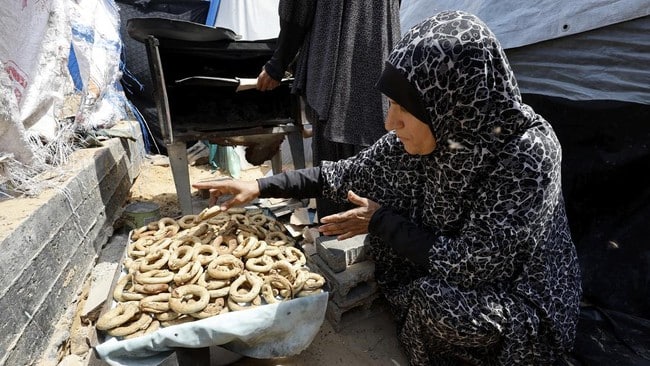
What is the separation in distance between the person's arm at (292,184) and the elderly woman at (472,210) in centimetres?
9

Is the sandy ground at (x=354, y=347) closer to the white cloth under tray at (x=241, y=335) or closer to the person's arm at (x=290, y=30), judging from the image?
the white cloth under tray at (x=241, y=335)

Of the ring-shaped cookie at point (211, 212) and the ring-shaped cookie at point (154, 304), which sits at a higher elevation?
the ring-shaped cookie at point (211, 212)

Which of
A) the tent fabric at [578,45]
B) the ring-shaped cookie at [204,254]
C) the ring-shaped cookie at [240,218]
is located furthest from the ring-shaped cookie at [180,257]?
the tent fabric at [578,45]

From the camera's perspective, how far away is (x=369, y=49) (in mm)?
2467

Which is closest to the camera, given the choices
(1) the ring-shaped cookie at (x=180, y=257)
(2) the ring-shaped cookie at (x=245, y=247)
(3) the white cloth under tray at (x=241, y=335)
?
(3) the white cloth under tray at (x=241, y=335)

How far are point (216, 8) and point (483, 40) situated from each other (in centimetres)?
613

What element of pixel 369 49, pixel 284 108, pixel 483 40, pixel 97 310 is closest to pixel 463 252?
pixel 483 40

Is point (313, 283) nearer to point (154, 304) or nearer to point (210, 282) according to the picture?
point (210, 282)

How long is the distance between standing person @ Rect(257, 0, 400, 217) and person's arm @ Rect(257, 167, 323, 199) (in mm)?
548

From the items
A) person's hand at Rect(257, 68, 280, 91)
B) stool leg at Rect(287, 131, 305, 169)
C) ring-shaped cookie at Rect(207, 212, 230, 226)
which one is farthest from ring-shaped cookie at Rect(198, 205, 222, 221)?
stool leg at Rect(287, 131, 305, 169)

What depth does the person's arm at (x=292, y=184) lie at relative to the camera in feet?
6.47

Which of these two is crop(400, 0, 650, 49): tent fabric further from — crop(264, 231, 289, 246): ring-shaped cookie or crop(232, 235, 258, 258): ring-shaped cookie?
crop(232, 235, 258, 258): ring-shaped cookie

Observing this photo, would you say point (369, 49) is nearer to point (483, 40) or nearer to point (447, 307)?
point (483, 40)

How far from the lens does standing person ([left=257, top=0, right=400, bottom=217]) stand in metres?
2.43
